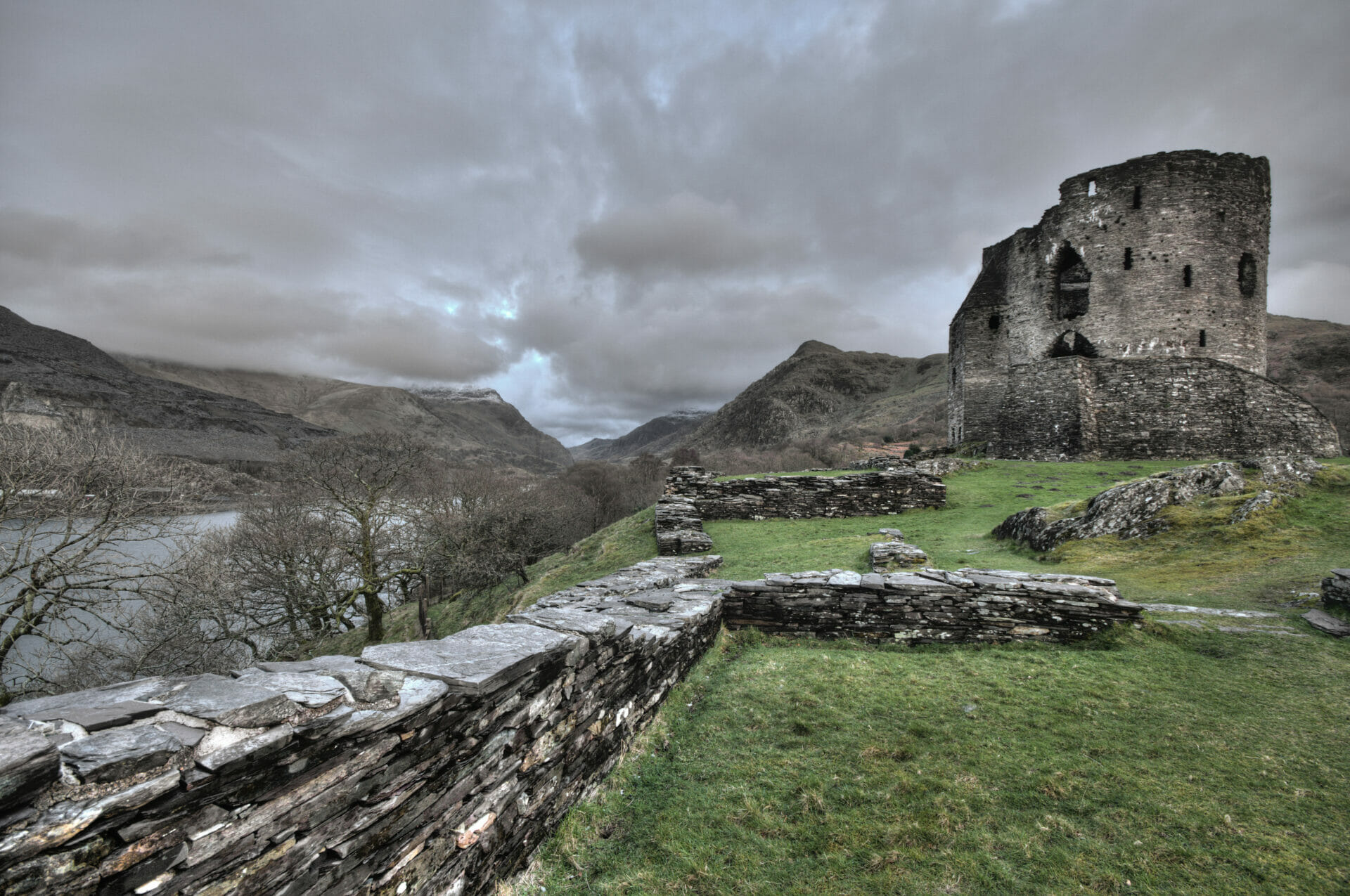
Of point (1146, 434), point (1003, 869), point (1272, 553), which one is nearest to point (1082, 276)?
point (1146, 434)

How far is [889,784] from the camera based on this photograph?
3818 millimetres

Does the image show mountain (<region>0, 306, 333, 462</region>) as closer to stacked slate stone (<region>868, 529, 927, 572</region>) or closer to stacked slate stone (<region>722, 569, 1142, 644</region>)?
stacked slate stone (<region>722, 569, 1142, 644</region>)

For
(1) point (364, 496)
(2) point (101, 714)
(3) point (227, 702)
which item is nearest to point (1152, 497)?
(3) point (227, 702)

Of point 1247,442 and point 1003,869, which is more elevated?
point 1247,442

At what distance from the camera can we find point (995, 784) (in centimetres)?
378

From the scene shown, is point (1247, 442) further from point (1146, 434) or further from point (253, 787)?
point (253, 787)

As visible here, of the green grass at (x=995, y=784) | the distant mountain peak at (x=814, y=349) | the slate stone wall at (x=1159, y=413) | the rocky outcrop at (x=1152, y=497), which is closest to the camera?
the green grass at (x=995, y=784)

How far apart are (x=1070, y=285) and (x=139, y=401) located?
124 meters

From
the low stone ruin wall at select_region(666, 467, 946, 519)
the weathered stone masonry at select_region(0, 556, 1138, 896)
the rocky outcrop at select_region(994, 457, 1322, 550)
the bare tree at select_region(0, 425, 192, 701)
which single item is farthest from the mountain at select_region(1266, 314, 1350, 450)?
the bare tree at select_region(0, 425, 192, 701)

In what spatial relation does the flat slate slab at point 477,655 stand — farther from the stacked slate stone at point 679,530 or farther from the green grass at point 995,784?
the stacked slate stone at point 679,530

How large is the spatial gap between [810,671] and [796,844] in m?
2.56

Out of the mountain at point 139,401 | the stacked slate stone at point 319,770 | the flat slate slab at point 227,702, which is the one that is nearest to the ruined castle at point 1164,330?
the stacked slate stone at point 319,770

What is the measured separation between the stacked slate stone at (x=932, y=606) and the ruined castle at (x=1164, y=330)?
1791cm

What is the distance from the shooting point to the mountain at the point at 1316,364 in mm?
42744
